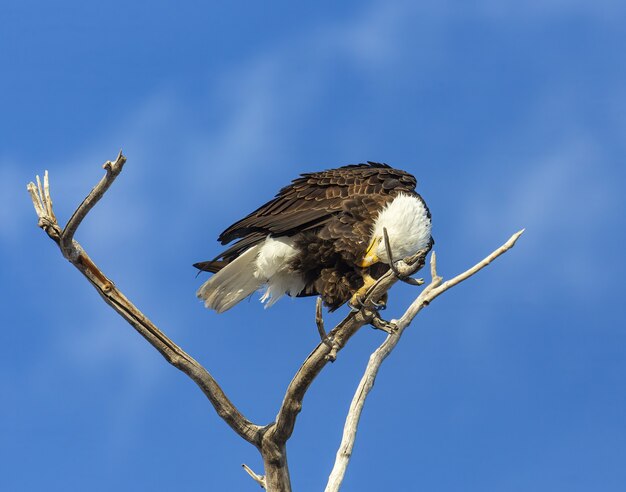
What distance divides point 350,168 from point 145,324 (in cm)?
210

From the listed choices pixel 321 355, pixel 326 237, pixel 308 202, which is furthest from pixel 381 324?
pixel 308 202

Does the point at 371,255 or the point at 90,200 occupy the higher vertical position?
the point at 90,200

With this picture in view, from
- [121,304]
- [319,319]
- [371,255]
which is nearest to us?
[319,319]

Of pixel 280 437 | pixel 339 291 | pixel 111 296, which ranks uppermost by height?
pixel 111 296

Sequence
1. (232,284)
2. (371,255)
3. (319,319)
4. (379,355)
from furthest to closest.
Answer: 1. (232,284)
2. (379,355)
3. (371,255)
4. (319,319)

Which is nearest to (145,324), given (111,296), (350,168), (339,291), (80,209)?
(111,296)

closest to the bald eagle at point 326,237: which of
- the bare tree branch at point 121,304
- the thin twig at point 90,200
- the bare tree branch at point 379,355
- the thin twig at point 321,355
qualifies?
the thin twig at point 321,355

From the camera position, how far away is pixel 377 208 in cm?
674

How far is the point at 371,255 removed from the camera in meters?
6.64

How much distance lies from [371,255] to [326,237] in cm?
36

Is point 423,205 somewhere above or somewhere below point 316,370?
above

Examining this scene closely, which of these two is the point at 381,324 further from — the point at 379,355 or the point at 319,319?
the point at 319,319

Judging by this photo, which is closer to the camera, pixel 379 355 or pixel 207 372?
pixel 207 372

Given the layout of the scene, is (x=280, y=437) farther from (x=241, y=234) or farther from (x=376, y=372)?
(x=241, y=234)
